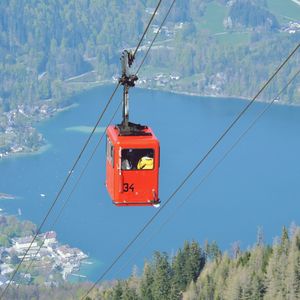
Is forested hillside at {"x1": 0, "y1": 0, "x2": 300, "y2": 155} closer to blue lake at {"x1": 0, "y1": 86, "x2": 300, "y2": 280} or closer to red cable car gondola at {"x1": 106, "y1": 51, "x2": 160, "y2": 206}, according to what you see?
blue lake at {"x1": 0, "y1": 86, "x2": 300, "y2": 280}

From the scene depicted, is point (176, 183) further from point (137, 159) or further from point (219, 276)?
point (137, 159)

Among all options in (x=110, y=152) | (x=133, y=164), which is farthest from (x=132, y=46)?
(x=133, y=164)

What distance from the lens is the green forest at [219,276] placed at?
1997cm

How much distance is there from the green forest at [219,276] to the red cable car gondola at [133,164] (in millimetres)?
12850

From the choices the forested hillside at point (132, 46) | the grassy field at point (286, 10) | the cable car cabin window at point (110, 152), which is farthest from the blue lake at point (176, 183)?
the cable car cabin window at point (110, 152)

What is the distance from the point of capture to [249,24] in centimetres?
9538

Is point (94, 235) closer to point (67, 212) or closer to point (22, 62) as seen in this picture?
point (67, 212)

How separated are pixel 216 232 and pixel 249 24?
186ft

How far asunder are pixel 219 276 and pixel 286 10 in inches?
2966

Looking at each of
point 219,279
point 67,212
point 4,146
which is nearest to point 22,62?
point 4,146

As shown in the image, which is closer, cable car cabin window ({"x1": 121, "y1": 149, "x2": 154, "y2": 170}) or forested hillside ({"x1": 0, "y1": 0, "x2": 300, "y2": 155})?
cable car cabin window ({"x1": 121, "y1": 149, "x2": 154, "y2": 170})

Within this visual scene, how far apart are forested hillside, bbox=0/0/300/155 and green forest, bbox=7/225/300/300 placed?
158ft

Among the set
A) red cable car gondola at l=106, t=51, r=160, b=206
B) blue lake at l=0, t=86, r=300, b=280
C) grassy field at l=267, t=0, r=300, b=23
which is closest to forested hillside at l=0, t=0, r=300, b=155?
grassy field at l=267, t=0, r=300, b=23

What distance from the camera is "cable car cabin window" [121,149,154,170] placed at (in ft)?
22.1
